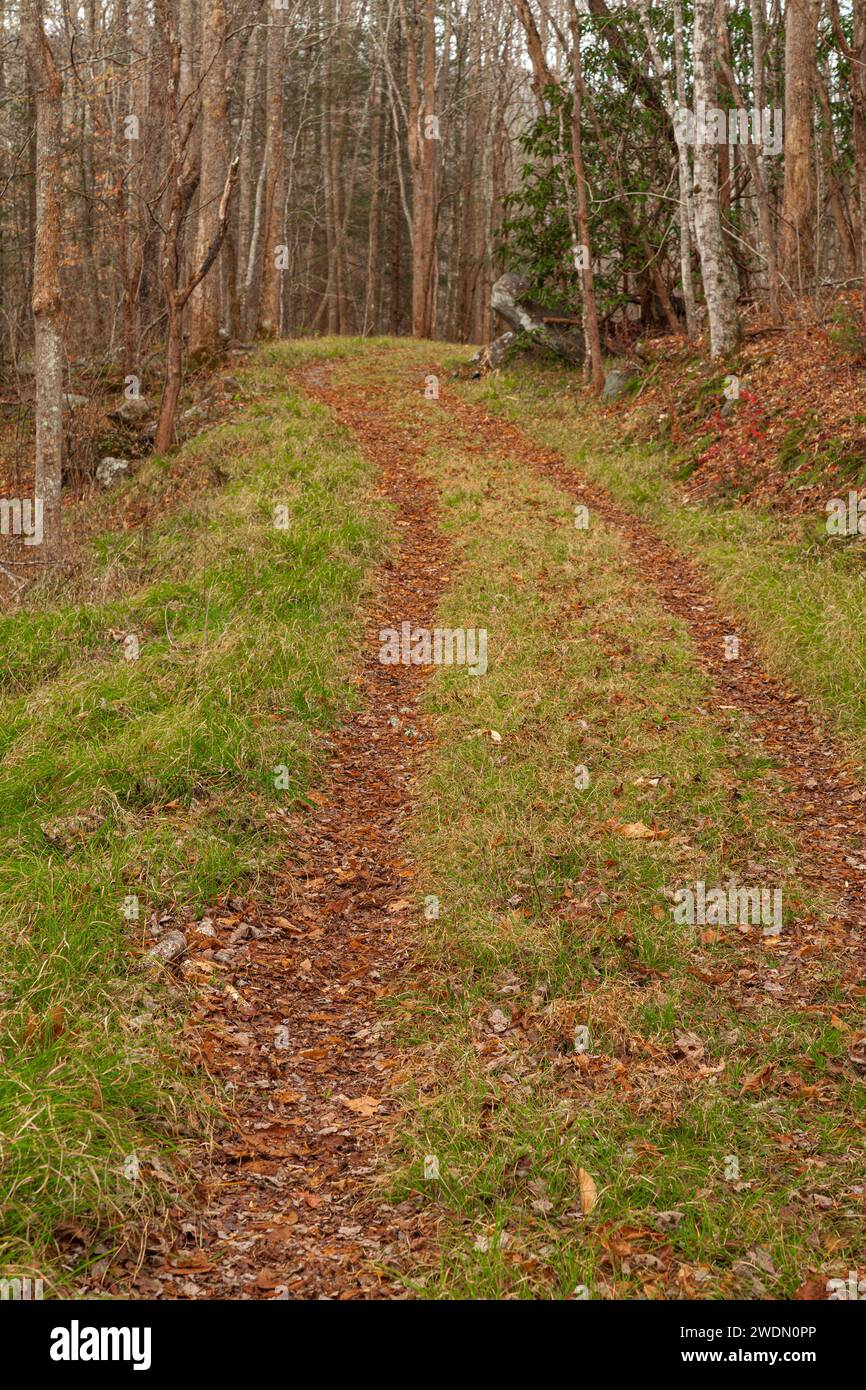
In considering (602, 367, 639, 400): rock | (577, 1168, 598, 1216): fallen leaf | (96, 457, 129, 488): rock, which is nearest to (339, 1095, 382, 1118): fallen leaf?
(577, 1168, 598, 1216): fallen leaf

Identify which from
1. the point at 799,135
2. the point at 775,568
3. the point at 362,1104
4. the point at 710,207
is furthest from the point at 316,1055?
the point at 799,135

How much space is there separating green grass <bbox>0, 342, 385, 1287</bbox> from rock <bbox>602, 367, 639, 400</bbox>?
564 centimetres

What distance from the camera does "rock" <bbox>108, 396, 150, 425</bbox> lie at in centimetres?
1554

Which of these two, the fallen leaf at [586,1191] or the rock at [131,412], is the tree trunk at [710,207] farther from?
the fallen leaf at [586,1191]

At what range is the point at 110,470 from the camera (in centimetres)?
1423

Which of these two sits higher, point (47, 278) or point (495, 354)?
point (495, 354)

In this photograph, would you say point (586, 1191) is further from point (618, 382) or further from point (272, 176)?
→ point (272, 176)

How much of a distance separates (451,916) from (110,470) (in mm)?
10750

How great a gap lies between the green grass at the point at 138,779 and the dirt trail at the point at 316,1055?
20 cm

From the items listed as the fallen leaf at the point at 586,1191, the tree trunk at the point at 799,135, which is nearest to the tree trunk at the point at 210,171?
the tree trunk at the point at 799,135

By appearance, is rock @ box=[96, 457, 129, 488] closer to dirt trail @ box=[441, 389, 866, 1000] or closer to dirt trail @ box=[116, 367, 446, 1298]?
dirt trail @ box=[441, 389, 866, 1000]

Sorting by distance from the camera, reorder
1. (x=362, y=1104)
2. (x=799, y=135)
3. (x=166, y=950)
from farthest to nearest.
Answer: (x=799, y=135), (x=166, y=950), (x=362, y=1104)

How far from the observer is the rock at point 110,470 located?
554 inches
